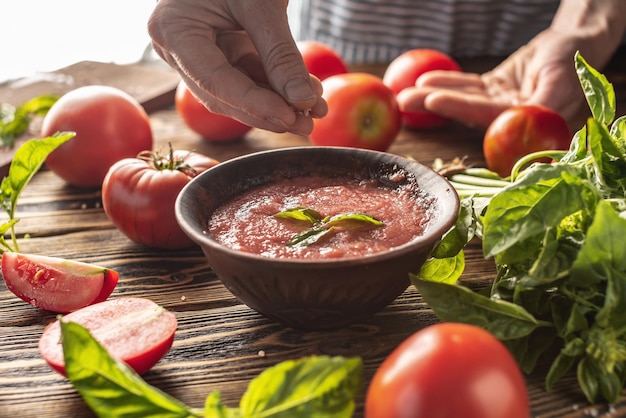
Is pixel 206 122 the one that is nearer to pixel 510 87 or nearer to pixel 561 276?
pixel 510 87

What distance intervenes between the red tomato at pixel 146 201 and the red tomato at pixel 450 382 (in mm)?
801

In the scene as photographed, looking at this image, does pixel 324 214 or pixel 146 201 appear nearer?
pixel 324 214

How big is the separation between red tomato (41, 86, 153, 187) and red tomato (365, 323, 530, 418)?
1215 millimetres

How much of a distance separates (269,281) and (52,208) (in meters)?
0.96

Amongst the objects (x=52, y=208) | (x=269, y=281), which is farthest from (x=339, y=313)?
(x=52, y=208)

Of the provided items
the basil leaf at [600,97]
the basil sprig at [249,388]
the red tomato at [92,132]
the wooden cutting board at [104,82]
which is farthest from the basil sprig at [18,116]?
the basil leaf at [600,97]

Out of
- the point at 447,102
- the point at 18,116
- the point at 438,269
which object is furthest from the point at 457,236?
the point at 18,116

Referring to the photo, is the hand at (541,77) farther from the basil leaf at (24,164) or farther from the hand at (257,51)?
the basil leaf at (24,164)

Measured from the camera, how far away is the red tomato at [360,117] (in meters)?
2.21

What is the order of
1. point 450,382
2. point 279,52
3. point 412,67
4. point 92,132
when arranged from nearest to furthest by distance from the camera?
point 450,382, point 279,52, point 92,132, point 412,67

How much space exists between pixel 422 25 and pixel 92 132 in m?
1.52

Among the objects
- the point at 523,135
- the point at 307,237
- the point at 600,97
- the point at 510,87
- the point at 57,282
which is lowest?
the point at 510,87

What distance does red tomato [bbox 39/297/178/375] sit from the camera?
1213mm

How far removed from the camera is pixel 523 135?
2012 millimetres
